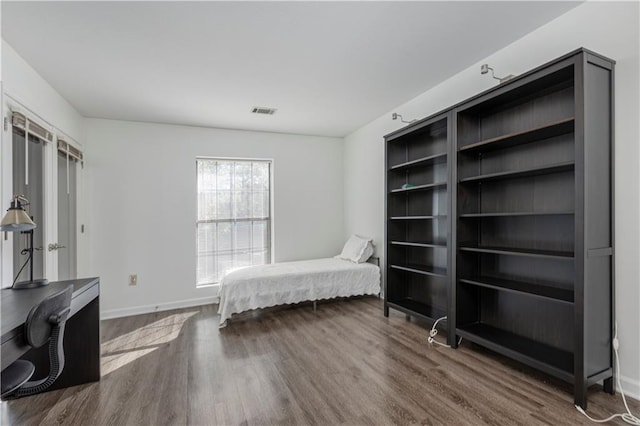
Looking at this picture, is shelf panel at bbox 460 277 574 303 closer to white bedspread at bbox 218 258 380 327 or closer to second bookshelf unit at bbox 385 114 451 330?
second bookshelf unit at bbox 385 114 451 330

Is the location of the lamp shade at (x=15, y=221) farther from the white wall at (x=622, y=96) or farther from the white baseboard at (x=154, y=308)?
the white wall at (x=622, y=96)

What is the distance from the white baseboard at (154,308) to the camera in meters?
3.95

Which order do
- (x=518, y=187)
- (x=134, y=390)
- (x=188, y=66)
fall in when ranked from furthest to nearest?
(x=188, y=66)
(x=518, y=187)
(x=134, y=390)

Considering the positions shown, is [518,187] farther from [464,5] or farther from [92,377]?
[92,377]

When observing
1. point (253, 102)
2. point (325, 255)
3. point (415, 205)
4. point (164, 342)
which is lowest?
point (164, 342)

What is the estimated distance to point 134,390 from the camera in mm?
2193

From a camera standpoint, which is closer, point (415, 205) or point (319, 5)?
point (319, 5)

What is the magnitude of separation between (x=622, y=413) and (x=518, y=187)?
1524mm

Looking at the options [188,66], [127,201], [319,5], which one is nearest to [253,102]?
[188,66]

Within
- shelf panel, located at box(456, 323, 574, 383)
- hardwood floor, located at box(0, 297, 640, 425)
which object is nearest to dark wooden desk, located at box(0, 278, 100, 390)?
hardwood floor, located at box(0, 297, 640, 425)

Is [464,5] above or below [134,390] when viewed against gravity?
above

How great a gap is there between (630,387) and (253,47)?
3.38m

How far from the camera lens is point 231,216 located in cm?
470

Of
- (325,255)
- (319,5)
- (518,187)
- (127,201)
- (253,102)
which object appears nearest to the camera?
(319,5)
